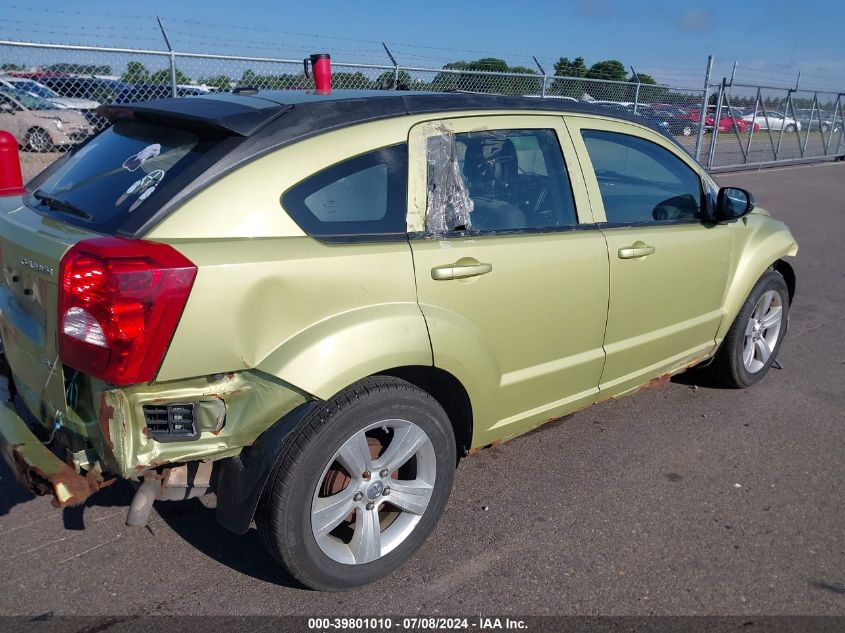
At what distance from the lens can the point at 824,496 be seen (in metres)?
3.62

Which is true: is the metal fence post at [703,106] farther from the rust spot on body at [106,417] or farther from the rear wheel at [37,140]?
the rust spot on body at [106,417]

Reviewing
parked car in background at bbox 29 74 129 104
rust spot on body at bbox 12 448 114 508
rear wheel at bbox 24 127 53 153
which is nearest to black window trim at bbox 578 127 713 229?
rust spot on body at bbox 12 448 114 508

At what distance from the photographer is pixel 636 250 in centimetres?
360

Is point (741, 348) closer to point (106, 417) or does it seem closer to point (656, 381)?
point (656, 381)

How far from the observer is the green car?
2.34m

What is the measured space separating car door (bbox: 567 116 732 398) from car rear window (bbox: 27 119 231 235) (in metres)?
1.80

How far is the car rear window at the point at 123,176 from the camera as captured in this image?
8.23 feet

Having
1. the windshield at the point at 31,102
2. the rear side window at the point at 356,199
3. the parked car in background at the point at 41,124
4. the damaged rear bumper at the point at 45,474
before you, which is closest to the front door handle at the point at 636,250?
the rear side window at the point at 356,199

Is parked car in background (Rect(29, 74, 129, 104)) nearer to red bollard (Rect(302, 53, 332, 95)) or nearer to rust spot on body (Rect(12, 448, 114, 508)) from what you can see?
red bollard (Rect(302, 53, 332, 95))

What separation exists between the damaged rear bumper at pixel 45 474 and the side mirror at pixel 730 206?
3.36 meters

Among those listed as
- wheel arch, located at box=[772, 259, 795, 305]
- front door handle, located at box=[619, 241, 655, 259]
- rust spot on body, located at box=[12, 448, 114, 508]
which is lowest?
rust spot on body, located at box=[12, 448, 114, 508]

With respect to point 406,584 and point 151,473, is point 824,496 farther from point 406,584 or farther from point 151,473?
point 151,473

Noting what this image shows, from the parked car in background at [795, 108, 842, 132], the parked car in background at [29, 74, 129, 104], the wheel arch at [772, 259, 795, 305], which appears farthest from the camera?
the parked car in background at [795, 108, 842, 132]

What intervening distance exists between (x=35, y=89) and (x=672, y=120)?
39.9ft
